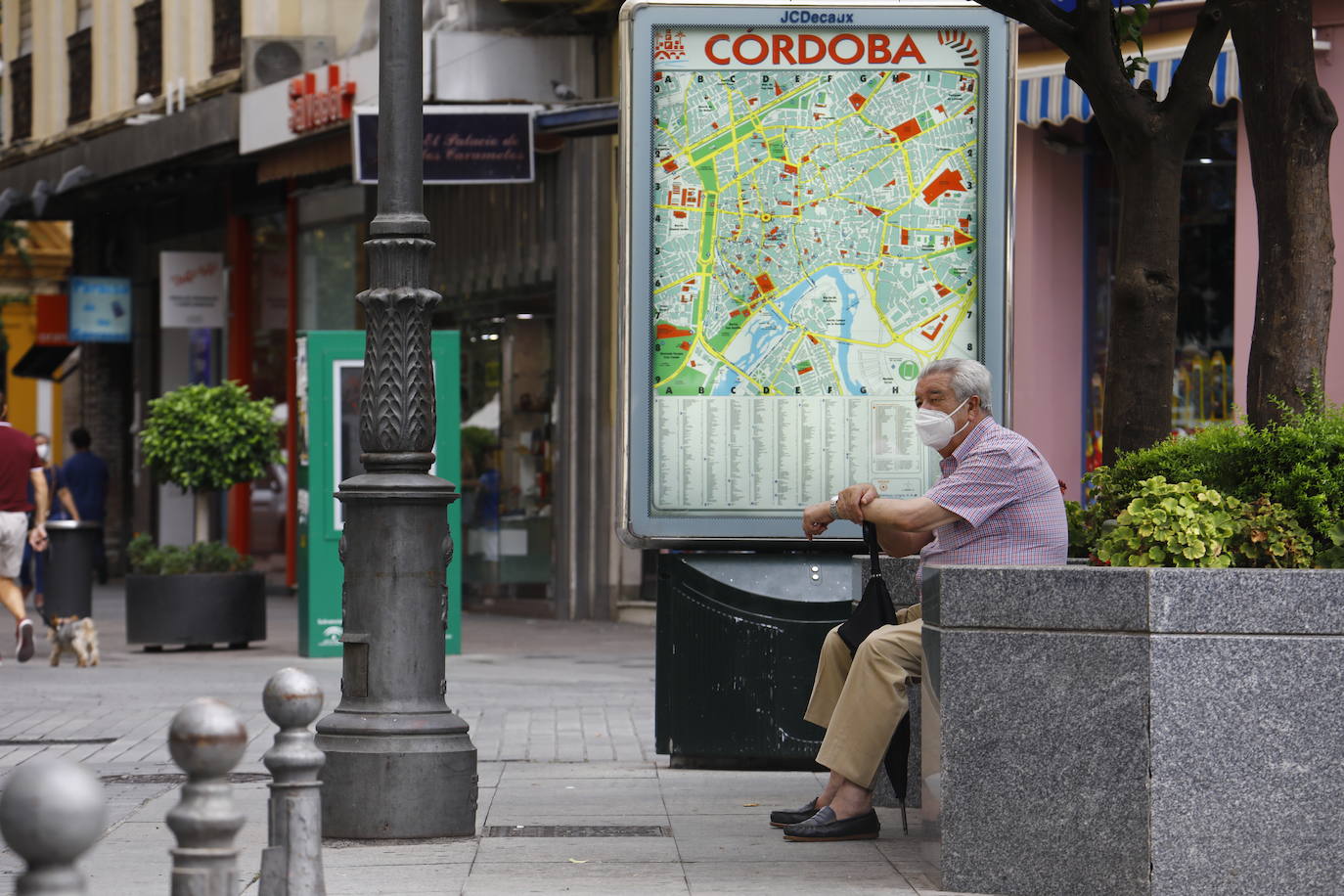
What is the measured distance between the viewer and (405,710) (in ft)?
22.5

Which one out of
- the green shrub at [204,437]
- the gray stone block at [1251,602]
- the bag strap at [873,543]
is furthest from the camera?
the green shrub at [204,437]

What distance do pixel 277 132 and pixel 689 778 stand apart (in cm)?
1395

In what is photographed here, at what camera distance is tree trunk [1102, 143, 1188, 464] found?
7.58m

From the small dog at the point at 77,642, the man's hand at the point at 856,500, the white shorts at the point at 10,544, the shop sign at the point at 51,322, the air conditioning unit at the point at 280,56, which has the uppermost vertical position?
the air conditioning unit at the point at 280,56

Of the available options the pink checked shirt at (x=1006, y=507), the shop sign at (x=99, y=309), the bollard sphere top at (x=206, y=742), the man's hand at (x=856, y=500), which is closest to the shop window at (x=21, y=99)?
the shop sign at (x=99, y=309)

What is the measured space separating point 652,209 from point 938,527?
91.7 inches

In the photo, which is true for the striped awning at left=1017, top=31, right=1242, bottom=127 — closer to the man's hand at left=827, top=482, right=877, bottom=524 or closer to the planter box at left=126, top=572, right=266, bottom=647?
the planter box at left=126, top=572, right=266, bottom=647

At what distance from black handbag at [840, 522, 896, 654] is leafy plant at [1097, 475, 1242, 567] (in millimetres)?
1129

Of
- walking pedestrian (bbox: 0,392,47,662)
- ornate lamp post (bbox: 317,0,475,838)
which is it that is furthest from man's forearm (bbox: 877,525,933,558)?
walking pedestrian (bbox: 0,392,47,662)

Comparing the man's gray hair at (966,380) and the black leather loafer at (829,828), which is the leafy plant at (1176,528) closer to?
the man's gray hair at (966,380)

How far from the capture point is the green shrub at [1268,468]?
5.89 meters

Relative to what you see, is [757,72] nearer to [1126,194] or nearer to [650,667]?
[1126,194]

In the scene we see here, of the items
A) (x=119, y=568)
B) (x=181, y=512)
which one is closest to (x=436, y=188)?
(x=181, y=512)

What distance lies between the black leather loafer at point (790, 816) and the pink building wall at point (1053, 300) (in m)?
8.57
